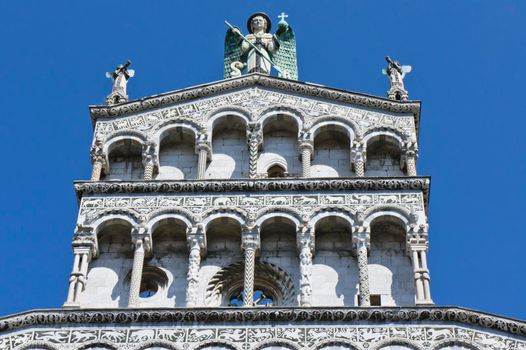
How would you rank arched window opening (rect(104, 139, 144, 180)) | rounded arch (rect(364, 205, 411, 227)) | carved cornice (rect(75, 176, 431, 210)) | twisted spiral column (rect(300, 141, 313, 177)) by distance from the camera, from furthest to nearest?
arched window opening (rect(104, 139, 144, 180)) < twisted spiral column (rect(300, 141, 313, 177)) < carved cornice (rect(75, 176, 431, 210)) < rounded arch (rect(364, 205, 411, 227))

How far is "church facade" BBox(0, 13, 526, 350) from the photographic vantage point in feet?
58.0

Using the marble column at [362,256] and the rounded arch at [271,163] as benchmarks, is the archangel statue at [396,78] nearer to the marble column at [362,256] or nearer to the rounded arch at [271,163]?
the rounded arch at [271,163]

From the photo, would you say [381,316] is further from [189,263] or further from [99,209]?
[99,209]

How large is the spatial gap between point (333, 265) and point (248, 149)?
2.36 meters

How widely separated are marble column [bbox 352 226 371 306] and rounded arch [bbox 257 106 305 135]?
7.63 ft

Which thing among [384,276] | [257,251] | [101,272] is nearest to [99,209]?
[101,272]

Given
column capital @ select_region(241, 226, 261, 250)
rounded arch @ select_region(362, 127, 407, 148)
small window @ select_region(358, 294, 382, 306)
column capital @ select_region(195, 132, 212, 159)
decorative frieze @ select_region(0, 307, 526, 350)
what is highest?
rounded arch @ select_region(362, 127, 407, 148)

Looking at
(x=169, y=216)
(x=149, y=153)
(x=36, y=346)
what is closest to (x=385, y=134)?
(x=149, y=153)

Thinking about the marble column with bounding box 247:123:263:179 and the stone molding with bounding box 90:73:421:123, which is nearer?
the marble column with bounding box 247:123:263:179

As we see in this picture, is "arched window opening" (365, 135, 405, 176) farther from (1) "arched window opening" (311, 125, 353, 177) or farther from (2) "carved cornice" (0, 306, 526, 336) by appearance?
(2) "carved cornice" (0, 306, 526, 336)

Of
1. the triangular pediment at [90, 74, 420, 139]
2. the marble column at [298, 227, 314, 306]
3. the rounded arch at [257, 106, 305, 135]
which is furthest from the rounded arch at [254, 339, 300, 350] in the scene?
the rounded arch at [257, 106, 305, 135]

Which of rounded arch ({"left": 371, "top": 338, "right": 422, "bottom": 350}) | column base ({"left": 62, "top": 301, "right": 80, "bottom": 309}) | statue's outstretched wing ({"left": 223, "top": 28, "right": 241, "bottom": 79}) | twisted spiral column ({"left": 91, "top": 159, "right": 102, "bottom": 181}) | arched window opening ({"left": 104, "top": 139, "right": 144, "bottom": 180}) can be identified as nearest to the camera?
rounded arch ({"left": 371, "top": 338, "right": 422, "bottom": 350})

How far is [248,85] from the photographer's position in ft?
70.8

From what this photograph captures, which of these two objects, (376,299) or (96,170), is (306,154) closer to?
(376,299)
